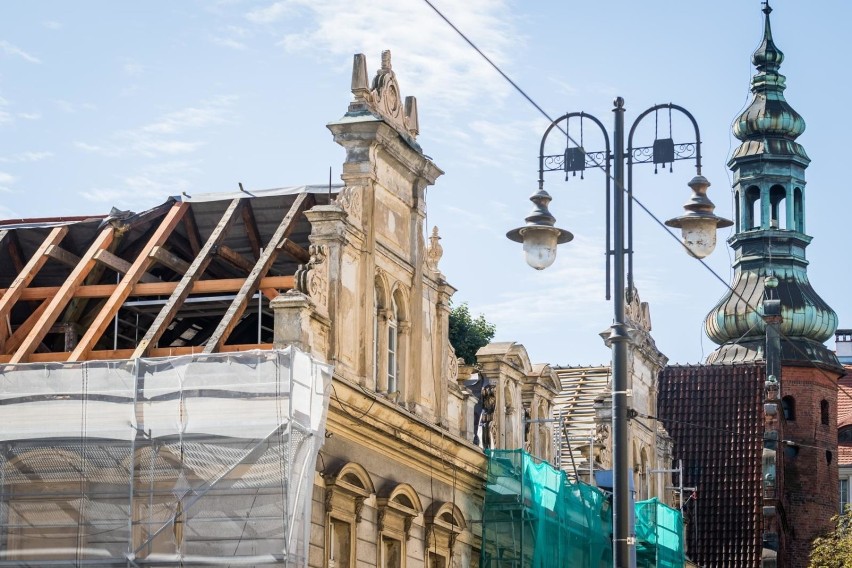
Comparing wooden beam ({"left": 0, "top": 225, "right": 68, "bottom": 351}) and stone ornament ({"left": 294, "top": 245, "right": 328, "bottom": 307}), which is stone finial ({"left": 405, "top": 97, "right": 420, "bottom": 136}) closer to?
stone ornament ({"left": 294, "top": 245, "right": 328, "bottom": 307})

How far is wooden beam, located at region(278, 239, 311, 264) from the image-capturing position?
109ft

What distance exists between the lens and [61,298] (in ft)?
103

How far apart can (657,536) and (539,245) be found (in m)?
23.1

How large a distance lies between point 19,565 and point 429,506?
28.9ft

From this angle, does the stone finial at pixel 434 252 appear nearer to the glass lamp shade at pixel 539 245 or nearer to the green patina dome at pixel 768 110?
the glass lamp shade at pixel 539 245

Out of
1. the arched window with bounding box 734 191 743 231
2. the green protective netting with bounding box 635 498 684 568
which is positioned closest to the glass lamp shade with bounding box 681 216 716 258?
the green protective netting with bounding box 635 498 684 568

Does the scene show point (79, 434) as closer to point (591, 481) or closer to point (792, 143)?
point (591, 481)

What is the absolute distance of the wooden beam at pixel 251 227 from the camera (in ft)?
113

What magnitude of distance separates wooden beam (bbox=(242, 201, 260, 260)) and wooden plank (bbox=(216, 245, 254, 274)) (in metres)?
0.31

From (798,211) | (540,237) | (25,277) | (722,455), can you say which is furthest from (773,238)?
(540,237)

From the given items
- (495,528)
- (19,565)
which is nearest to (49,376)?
(19,565)

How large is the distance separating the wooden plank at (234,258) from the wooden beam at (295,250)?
2.89 ft

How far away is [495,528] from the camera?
37.0 meters

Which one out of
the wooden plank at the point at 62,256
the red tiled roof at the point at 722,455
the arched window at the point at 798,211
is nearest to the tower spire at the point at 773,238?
the arched window at the point at 798,211
